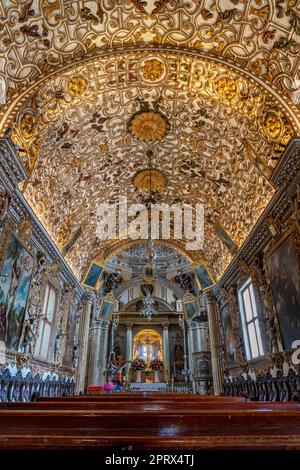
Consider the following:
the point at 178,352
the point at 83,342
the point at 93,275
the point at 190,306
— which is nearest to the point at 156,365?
the point at 178,352

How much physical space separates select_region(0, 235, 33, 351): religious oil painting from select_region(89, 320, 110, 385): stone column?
420 inches

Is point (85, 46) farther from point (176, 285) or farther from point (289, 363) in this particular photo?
point (176, 285)

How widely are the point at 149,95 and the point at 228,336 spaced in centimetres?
864

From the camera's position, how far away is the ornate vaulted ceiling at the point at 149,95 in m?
5.70

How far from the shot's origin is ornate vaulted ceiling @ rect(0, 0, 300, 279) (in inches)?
225

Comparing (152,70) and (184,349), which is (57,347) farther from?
(184,349)

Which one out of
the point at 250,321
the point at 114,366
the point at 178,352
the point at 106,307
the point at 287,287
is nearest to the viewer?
the point at 287,287

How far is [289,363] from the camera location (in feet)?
19.7

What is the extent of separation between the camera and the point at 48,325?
8844 mm

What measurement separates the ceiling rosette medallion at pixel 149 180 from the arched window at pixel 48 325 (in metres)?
4.89

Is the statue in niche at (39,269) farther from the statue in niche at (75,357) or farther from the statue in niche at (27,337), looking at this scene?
the statue in niche at (75,357)

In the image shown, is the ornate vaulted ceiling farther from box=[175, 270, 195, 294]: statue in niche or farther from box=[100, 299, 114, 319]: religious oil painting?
Result: box=[175, 270, 195, 294]: statue in niche

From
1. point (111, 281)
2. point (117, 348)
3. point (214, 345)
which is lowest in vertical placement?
point (214, 345)

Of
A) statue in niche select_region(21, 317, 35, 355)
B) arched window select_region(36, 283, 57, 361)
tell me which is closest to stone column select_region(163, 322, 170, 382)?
arched window select_region(36, 283, 57, 361)
